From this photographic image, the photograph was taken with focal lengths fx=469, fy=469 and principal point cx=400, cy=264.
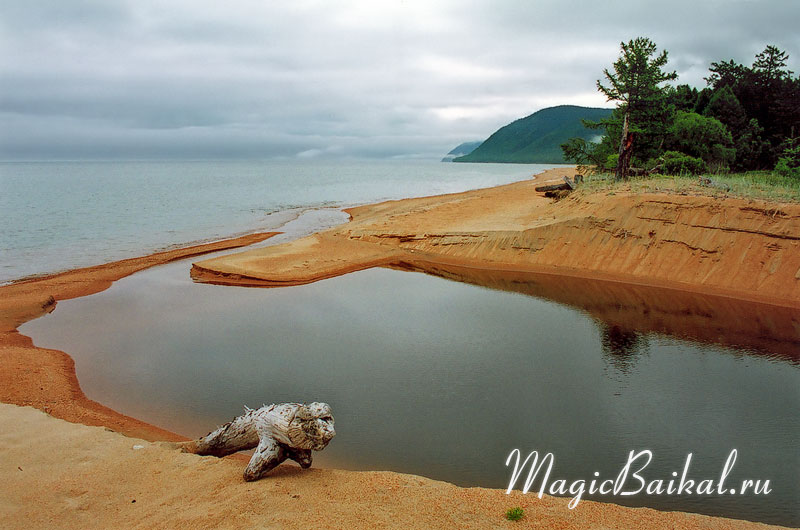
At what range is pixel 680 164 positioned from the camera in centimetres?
2109

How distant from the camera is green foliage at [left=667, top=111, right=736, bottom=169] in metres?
22.4

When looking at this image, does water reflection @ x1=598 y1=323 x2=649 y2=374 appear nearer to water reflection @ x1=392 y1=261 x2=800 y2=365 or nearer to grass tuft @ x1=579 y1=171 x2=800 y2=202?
water reflection @ x1=392 y1=261 x2=800 y2=365

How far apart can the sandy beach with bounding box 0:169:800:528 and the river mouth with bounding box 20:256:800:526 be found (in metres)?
0.59

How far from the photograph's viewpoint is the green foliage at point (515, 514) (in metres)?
4.22

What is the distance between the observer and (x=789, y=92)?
2880cm

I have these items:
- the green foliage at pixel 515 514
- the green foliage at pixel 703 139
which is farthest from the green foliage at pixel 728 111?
the green foliage at pixel 515 514

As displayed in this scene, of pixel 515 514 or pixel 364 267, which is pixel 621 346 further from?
pixel 364 267

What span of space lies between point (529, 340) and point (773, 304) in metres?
7.47

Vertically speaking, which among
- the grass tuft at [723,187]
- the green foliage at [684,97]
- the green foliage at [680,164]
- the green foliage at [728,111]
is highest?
the green foliage at [684,97]

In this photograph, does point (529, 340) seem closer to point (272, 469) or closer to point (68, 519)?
point (272, 469)

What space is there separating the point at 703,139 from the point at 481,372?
828 inches

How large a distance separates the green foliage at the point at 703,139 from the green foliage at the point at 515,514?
23281mm

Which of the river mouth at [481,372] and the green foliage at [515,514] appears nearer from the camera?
the green foliage at [515,514]

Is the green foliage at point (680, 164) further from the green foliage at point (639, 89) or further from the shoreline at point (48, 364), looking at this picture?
the shoreline at point (48, 364)
